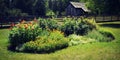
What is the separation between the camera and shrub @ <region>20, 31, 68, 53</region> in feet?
58.5

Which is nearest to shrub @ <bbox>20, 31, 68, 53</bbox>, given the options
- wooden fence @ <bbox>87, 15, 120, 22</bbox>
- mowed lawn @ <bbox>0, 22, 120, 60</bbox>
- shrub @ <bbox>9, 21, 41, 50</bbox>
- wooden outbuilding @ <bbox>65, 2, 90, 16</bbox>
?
mowed lawn @ <bbox>0, 22, 120, 60</bbox>

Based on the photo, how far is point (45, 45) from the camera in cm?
1808

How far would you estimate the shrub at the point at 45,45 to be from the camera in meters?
17.8

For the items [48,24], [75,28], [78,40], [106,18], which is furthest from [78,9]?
[78,40]

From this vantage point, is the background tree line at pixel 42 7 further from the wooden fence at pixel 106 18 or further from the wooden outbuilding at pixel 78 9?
the wooden outbuilding at pixel 78 9

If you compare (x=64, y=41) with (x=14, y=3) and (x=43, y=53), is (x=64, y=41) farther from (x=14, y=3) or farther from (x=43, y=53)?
(x=14, y=3)

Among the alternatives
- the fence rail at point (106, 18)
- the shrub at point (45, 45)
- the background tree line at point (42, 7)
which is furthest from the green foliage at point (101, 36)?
the fence rail at point (106, 18)

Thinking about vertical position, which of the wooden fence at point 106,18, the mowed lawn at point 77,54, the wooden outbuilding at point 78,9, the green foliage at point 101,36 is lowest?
the wooden outbuilding at point 78,9

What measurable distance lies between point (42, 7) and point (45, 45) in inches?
2178

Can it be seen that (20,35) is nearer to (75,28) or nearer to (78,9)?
(75,28)

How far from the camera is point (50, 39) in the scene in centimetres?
1958

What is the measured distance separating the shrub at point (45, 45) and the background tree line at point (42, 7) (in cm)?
2189

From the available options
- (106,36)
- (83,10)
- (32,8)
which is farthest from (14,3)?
(106,36)

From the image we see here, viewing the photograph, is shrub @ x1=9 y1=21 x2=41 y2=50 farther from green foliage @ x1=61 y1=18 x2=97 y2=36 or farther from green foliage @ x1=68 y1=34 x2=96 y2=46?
green foliage @ x1=61 y1=18 x2=97 y2=36
